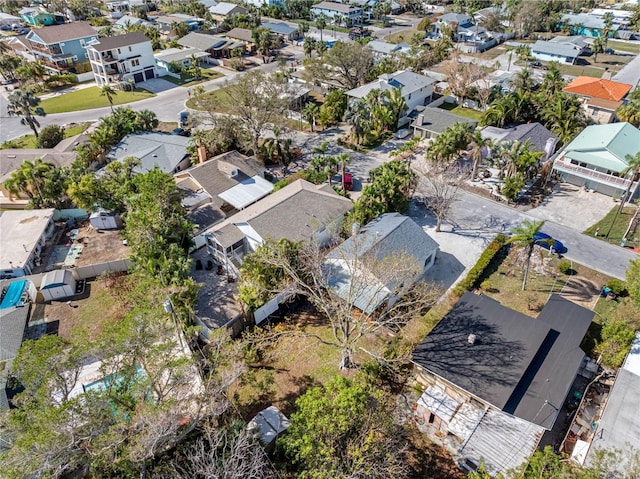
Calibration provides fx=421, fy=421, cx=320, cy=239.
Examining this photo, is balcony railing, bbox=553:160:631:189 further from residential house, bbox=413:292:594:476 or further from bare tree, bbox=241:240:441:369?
bare tree, bbox=241:240:441:369

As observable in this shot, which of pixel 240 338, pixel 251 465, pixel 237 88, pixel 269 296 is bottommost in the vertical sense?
pixel 240 338

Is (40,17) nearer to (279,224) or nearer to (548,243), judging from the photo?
(279,224)

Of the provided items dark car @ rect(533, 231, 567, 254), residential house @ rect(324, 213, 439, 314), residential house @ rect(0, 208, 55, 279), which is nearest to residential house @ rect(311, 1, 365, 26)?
residential house @ rect(324, 213, 439, 314)

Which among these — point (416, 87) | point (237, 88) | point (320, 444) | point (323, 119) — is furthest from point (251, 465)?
point (416, 87)

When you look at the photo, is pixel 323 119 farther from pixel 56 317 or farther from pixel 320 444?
pixel 320 444

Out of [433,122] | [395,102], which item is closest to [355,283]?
[433,122]
